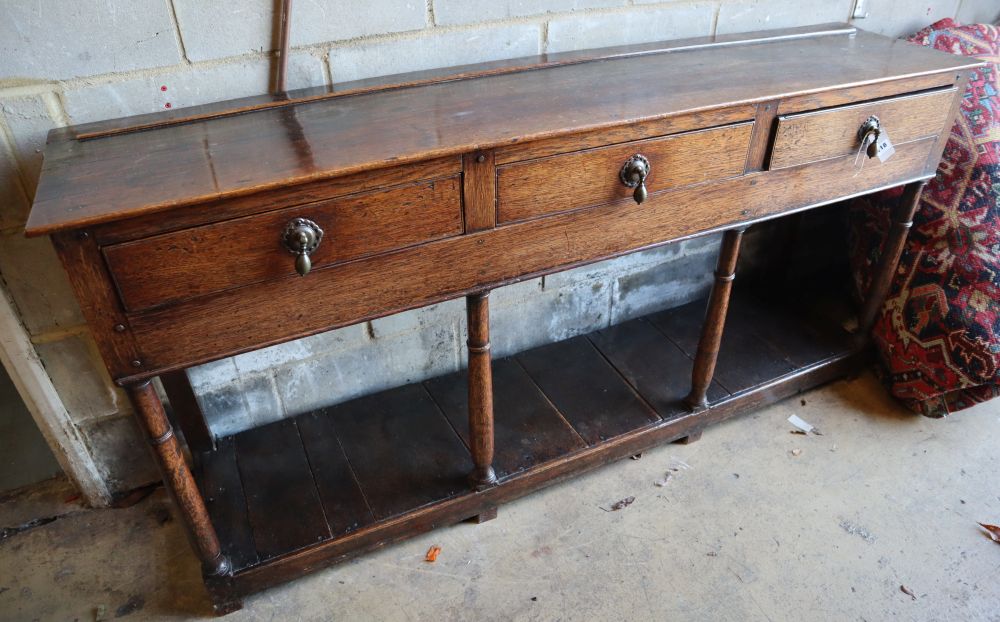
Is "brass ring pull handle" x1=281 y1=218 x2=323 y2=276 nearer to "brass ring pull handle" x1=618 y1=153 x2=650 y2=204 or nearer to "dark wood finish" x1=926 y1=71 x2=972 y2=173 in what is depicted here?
"brass ring pull handle" x1=618 y1=153 x2=650 y2=204

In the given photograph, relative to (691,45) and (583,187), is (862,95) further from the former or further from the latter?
(583,187)

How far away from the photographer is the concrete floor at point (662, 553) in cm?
156

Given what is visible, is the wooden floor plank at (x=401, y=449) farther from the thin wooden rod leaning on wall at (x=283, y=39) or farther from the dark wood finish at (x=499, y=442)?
the thin wooden rod leaning on wall at (x=283, y=39)

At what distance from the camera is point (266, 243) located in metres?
1.12

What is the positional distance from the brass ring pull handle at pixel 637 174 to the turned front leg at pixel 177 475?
3.12 ft

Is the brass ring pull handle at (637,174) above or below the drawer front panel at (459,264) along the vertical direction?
above

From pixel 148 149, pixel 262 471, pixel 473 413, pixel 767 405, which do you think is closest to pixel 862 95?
pixel 767 405

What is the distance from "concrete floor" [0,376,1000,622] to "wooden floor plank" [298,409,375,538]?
0.42 ft

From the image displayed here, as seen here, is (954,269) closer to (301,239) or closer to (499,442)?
(499,442)

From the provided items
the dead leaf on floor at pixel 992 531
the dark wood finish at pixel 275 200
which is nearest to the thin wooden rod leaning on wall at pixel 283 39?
the dark wood finish at pixel 275 200

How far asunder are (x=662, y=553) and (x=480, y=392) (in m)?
0.61

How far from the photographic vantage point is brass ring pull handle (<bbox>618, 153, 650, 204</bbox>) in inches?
52.0

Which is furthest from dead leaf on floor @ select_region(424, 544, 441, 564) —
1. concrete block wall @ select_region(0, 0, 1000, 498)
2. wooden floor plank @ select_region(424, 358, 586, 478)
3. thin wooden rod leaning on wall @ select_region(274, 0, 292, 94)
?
thin wooden rod leaning on wall @ select_region(274, 0, 292, 94)

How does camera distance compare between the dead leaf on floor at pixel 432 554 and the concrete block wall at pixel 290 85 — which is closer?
the concrete block wall at pixel 290 85
